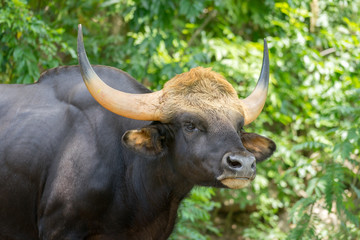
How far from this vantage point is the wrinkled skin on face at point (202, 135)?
3438mm

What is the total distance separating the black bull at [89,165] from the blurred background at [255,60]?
5.52 feet

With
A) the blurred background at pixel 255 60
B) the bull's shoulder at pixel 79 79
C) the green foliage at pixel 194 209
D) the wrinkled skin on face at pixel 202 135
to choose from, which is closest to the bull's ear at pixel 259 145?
the wrinkled skin on face at pixel 202 135

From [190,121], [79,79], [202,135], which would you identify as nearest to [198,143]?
[202,135]

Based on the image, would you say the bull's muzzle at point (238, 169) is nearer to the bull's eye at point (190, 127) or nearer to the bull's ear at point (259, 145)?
the bull's eye at point (190, 127)

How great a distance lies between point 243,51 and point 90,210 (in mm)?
4137

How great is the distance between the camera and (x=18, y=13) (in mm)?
5648

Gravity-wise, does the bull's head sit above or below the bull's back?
above

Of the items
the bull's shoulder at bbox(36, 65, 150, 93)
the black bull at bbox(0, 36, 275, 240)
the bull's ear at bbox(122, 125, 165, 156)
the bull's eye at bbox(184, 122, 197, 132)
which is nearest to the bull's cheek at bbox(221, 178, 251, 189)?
the black bull at bbox(0, 36, 275, 240)

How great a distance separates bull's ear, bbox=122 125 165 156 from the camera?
3688mm

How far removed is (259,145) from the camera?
13.7ft

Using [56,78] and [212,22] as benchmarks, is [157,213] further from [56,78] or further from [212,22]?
[212,22]

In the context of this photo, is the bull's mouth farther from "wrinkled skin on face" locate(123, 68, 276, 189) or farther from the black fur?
the black fur

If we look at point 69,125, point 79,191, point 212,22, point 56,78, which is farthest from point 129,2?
point 79,191

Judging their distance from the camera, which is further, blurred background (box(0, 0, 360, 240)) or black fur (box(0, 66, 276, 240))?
blurred background (box(0, 0, 360, 240))
